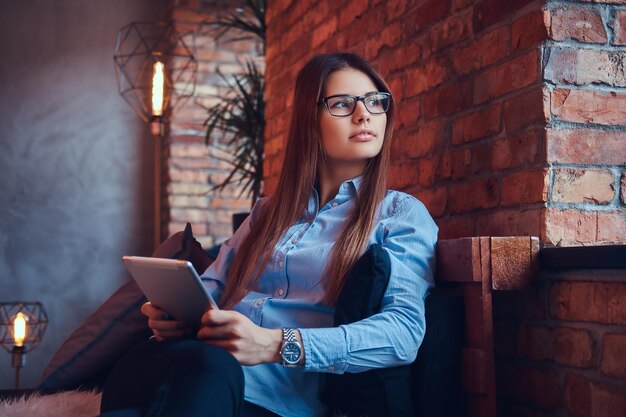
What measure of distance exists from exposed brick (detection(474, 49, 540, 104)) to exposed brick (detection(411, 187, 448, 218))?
297 millimetres

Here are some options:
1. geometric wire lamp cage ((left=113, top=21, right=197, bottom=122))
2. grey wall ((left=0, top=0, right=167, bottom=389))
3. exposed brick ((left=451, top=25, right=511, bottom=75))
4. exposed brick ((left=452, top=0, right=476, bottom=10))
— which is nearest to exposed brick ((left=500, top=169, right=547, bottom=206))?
exposed brick ((left=451, top=25, right=511, bottom=75))

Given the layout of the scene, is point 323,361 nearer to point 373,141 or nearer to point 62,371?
point 373,141

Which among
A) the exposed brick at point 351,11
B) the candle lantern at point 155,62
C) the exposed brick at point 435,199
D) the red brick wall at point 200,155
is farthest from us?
the red brick wall at point 200,155

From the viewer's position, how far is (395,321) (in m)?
1.67

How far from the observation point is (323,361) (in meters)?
1.60

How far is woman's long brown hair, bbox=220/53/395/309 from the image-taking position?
1.98 metres

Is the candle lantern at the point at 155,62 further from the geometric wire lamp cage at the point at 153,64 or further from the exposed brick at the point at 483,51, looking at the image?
the exposed brick at the point at 483,51

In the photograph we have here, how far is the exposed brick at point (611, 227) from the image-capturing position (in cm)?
177

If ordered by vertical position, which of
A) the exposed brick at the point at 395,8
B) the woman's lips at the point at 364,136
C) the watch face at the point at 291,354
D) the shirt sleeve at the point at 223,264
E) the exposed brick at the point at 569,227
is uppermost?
the exposed brick at the point at 395,8

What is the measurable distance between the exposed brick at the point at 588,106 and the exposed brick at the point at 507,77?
75mm

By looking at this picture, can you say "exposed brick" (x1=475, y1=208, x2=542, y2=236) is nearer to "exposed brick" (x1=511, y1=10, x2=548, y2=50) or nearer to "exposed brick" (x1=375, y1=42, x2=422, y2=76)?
"exposed brick" (x1=511, y1=10, x2=548, y2=50)

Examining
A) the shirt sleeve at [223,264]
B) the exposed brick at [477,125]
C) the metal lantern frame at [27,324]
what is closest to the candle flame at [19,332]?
the metal lantern frame at [27,324]

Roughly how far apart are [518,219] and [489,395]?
0.41 metres

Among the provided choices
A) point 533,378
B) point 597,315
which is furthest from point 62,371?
point 597,315
